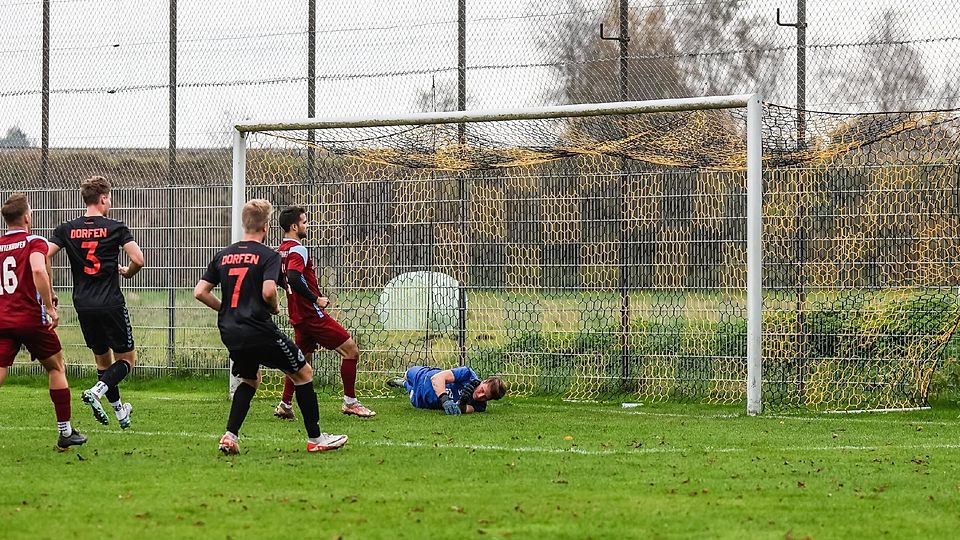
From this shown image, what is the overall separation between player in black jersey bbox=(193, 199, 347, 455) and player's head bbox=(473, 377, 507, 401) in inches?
101

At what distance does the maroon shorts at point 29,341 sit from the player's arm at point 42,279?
180 millimetres

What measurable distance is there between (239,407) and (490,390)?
2.98m

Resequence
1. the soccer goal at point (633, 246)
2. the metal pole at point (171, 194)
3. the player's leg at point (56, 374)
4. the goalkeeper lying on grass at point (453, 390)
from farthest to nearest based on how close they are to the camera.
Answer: the metal pole at point (171, 194), the soccer goal at point (633, 246), the goalkeeper lying on grass at point (453, 390), the player's leg at point (56, 374)

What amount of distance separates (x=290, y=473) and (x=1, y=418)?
445 cm

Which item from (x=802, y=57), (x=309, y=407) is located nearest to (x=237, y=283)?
(x=309, y=407)

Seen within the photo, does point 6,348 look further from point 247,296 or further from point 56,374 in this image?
point 247,296

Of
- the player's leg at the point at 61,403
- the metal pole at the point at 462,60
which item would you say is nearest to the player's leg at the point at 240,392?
the player's leg at the point at 61,403

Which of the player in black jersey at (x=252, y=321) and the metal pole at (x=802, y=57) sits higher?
the metal pole at (x=802, y=57)

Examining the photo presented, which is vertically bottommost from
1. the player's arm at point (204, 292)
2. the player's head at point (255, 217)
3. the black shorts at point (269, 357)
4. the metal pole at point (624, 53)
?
the black shorts at point (269, 357)

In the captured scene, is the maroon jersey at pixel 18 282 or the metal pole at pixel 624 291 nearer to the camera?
the maroon jersey at pixel 18 282

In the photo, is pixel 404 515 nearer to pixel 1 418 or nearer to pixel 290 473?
A: pixel 290 473

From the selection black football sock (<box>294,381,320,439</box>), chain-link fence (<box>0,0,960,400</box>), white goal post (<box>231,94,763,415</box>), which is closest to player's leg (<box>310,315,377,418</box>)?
white goal post (<box>231,94,763,415</box>)

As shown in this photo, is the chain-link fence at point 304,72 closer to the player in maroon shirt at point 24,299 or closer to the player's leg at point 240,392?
the player in maroon shirt at point 24,299

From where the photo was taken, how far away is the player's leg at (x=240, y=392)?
30.0 ft
